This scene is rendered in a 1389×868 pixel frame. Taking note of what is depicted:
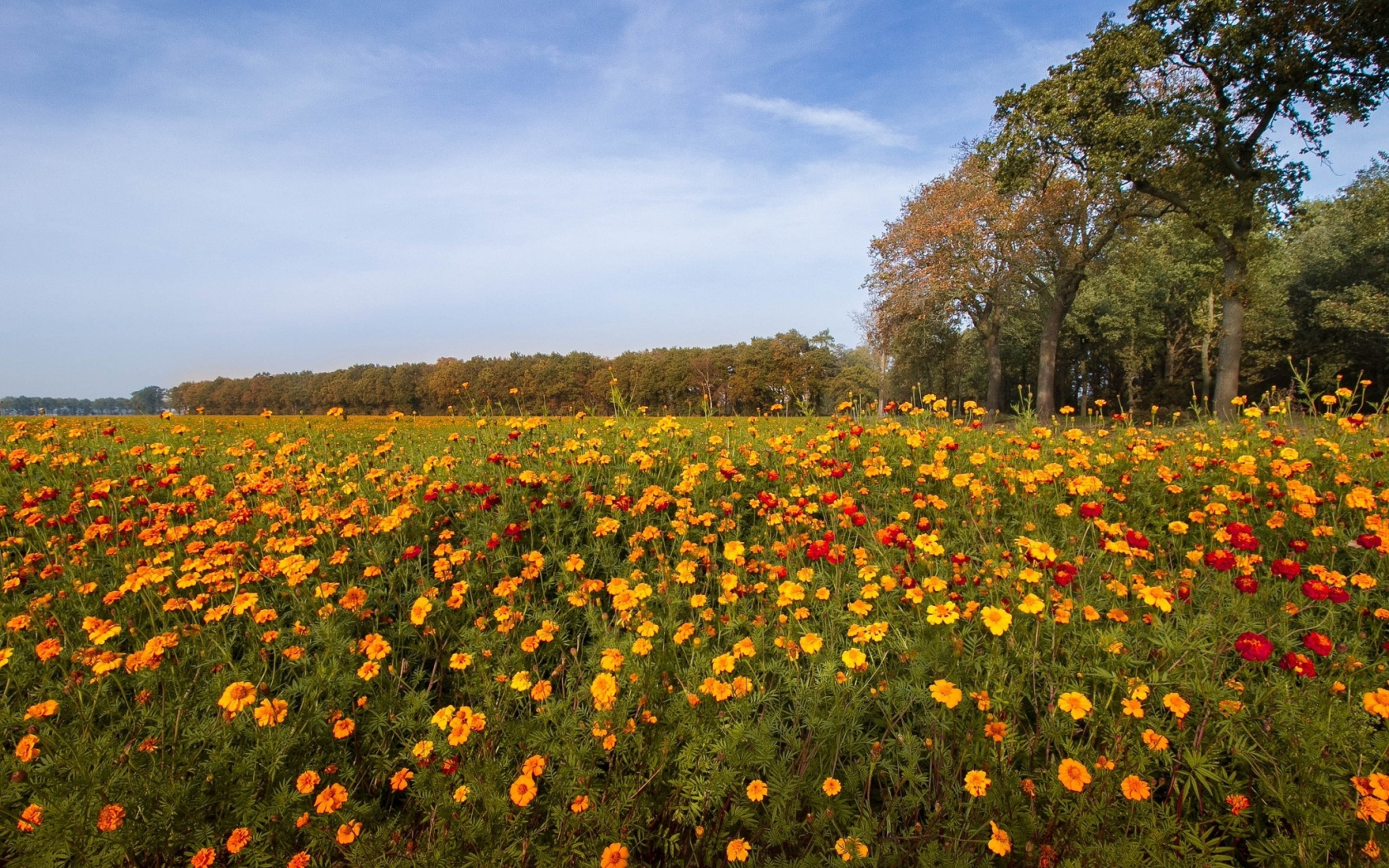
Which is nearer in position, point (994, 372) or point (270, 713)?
point (270, 713)

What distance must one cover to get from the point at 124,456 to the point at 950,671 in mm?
6790

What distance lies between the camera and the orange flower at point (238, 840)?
1.70 meters

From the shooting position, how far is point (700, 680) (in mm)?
2225

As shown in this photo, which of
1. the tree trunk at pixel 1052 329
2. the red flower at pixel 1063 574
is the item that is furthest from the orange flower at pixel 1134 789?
the tree trunk at pixel 1052 329

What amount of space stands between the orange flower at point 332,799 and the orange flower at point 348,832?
0.07 meters

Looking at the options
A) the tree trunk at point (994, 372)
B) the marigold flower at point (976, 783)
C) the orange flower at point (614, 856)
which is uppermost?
the tree trunk at point (994, 372)

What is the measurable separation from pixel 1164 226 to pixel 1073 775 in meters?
37.1

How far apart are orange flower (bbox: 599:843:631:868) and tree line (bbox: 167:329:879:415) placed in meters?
48.0

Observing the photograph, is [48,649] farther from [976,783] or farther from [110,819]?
[976,783]

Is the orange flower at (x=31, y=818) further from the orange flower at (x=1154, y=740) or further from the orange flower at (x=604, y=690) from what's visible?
the orange flower at (x=1154, y=740)

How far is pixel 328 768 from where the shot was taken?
197cm

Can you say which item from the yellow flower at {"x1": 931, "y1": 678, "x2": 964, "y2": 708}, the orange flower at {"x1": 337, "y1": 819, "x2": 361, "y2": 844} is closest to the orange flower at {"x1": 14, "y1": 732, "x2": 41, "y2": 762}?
the orange flower at {"x1": 337, "y1": 819, "x2": 361, "y2": 844}

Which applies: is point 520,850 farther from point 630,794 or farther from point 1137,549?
point 1137,549

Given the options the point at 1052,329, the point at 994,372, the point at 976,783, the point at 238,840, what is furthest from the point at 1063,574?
the point at 994,372
